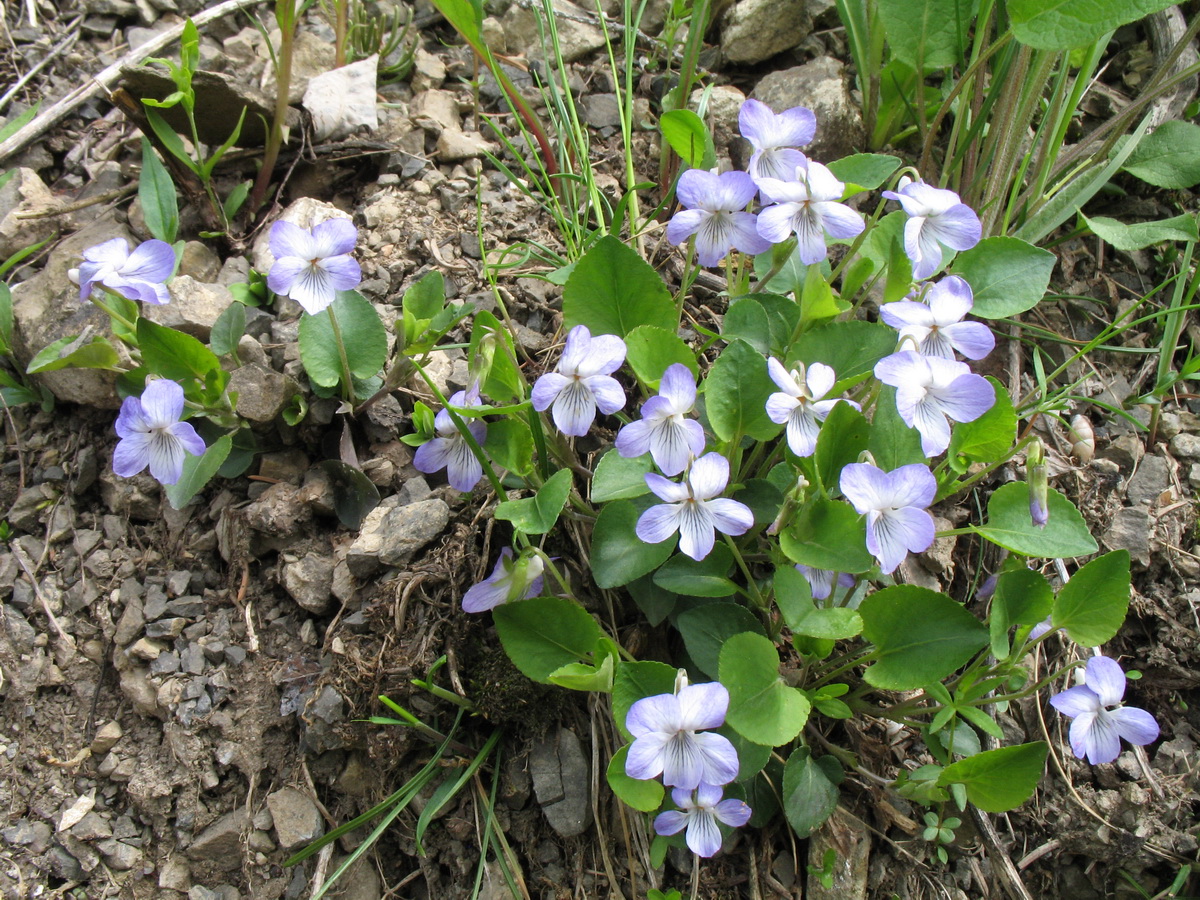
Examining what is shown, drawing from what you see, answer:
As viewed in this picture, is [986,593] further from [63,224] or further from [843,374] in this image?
[63,224]

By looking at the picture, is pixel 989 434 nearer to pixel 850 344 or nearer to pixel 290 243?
pixel 850 344

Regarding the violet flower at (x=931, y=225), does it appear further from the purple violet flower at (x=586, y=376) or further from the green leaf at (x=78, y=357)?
the green leaf at (x=78, y=357)

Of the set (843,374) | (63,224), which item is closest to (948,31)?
(843,374)

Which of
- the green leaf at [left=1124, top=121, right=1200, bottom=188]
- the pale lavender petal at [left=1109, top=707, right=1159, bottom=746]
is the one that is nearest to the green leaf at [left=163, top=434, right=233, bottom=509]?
the pale lavender petal at [left=1109, top=707, right=1159, bottom=746]

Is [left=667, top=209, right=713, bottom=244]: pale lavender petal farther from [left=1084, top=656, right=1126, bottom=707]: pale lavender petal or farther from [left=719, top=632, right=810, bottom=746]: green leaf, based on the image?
[left=1084, top=656, right=1126, bottom=707]: pale lavender petal

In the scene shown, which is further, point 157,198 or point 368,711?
point 157,198

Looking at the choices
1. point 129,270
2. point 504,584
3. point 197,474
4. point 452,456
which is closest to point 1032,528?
point 504,584
